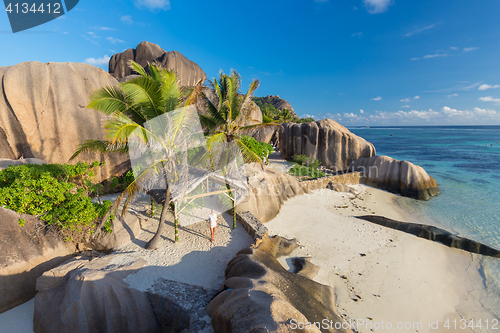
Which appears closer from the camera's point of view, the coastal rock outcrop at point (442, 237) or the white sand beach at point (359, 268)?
the white sand beach at point (359, 268)

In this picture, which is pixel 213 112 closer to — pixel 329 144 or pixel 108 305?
pixel 108 305

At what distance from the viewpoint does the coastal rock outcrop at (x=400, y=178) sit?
675 inches

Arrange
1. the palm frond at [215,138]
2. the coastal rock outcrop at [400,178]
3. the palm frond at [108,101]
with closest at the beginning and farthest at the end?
the palm frond at [108,101] < the palm frond at [215,138] < the coastal rock outcrop at [400,178]

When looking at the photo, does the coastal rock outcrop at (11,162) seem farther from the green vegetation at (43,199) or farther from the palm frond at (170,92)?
the palm frond at (170,92)

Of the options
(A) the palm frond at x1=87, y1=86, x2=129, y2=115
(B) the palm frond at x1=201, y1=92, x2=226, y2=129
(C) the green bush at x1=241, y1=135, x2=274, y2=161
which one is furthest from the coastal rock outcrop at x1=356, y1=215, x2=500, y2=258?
(A) the palm frond at x1=87, y1=86, x2=129, y2=115

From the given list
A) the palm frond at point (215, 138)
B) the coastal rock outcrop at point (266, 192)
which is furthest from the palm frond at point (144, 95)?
the coastal rock outcrop at point (266, 192)

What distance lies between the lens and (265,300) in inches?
154

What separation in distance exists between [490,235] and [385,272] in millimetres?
8950

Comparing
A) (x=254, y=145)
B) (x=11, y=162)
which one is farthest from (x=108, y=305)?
(x=254, y=145)

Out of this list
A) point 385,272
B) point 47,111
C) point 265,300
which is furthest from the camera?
point 47,111

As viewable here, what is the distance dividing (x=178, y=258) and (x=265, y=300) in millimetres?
4347

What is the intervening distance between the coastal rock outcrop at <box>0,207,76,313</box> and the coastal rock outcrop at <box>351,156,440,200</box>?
21375 mm

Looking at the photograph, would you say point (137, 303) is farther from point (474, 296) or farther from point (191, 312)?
point (474, 296)

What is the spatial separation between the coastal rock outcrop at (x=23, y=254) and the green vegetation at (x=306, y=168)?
1583 centimetres
